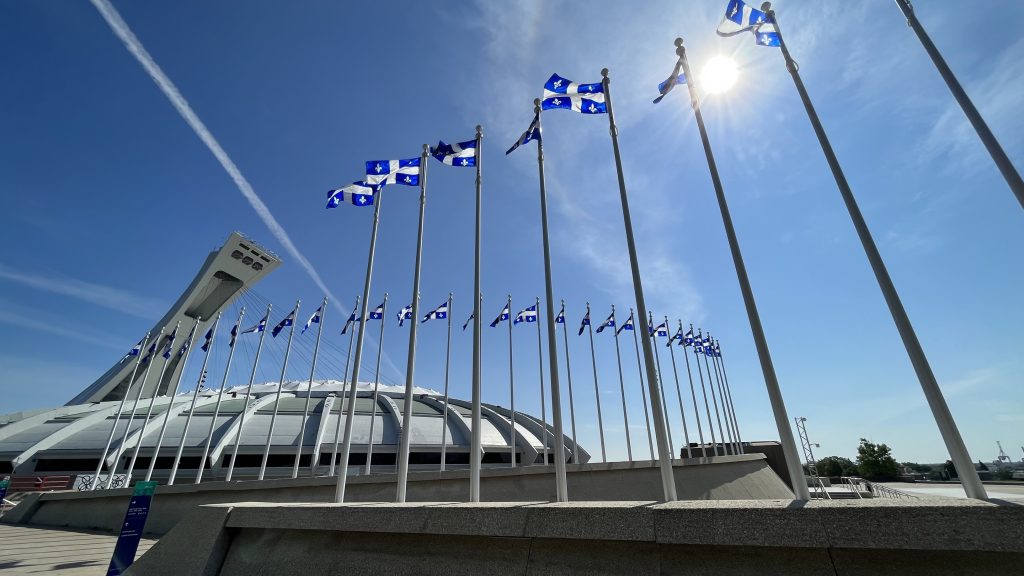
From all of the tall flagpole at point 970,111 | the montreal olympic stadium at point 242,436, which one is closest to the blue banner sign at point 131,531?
the tall flagpole at point 970,111

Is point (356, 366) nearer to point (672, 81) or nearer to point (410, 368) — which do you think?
point (410, 368)

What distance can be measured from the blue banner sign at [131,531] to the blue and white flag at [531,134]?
38.0 feet

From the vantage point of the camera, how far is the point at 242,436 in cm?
3347

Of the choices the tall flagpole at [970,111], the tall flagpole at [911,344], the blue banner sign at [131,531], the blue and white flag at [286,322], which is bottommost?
the blue banner sign at [131,531]

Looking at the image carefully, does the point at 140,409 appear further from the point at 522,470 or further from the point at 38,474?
the point at 522,470

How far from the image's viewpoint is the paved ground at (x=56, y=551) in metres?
9.63

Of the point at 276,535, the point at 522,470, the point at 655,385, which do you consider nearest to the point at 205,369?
the point at 522,470

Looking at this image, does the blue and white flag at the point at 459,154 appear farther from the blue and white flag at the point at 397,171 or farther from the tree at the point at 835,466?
the tree at the point at 835,466

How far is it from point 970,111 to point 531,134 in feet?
29.1

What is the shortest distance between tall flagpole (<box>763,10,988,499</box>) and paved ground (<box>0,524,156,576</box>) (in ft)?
48.9

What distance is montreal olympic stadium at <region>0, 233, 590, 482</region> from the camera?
31906mm

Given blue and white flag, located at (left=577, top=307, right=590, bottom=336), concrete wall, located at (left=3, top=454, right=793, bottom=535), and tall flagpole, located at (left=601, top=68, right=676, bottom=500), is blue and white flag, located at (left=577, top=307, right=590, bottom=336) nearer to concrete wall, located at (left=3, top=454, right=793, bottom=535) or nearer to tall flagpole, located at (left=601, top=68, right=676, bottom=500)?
concrete wall, located at (left=3, top=454, right=793, bottom=535)

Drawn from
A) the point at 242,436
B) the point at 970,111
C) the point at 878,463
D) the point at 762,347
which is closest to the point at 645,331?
the point at 762,347

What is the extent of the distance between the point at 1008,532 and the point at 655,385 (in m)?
4.41
